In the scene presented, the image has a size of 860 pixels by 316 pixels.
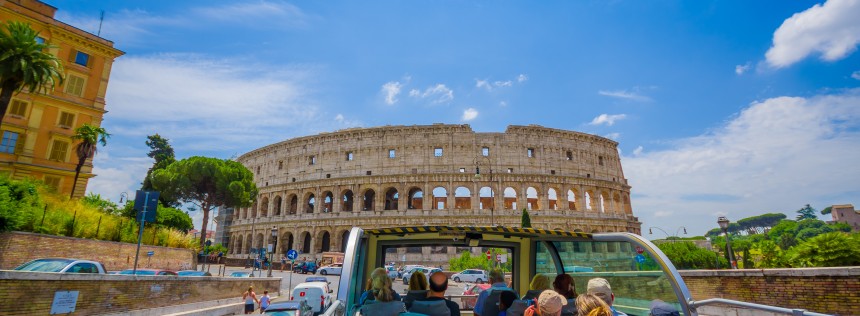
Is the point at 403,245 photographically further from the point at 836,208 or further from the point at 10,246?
the point at 836,208

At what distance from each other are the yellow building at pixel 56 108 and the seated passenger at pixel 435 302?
30462mm

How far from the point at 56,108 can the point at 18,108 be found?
1.77m

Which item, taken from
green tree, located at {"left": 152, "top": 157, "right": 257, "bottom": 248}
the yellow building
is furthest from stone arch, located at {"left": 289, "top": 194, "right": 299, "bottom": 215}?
the yellow building

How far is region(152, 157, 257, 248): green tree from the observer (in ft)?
131

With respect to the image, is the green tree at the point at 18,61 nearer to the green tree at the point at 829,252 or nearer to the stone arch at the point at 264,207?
the green tree at the point at 829,252

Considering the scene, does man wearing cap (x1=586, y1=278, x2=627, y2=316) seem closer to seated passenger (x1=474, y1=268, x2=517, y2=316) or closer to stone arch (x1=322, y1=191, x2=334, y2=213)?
seated passenger (x1=474, y1=268, x2=517, y2=316)

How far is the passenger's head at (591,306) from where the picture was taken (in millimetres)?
2551

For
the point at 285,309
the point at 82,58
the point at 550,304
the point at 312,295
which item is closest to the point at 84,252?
the point at 312,295

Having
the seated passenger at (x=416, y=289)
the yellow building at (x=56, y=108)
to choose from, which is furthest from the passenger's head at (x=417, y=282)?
the yellow building at (x=56, y=108)

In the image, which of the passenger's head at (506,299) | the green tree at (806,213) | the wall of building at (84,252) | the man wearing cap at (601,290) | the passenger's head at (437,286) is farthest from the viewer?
the green tree at (806,213)

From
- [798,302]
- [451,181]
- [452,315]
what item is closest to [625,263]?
[452,315]

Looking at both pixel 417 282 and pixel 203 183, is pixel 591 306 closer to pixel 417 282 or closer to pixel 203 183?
pixel 417 282

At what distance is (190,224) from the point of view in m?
38.8

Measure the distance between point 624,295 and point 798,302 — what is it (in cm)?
809
